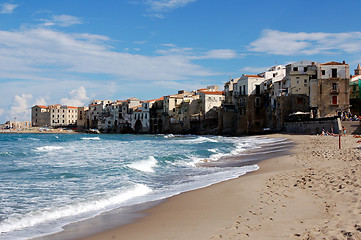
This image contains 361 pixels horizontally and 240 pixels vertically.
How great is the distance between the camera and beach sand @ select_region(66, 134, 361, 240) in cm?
527

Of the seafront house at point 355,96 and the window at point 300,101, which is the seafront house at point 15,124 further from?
the seafront house at point 355,96

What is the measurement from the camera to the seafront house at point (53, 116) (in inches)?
4744

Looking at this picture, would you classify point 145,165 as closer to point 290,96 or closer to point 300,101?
point 290,96

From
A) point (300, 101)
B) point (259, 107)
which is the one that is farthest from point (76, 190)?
point (259, 107)

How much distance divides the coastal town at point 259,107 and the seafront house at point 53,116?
20254mm

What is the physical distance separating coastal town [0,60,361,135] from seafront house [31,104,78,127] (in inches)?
797

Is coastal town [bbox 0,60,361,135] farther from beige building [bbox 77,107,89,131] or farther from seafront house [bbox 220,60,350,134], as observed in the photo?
beige building [bbox 77,107,89,131]

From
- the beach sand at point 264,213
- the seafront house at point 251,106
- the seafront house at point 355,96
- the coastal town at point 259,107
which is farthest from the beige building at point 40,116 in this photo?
the beach sand at point 264,213

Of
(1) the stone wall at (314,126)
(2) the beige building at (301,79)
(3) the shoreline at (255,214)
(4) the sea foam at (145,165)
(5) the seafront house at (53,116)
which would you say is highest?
(2) the beige building at (301,79)

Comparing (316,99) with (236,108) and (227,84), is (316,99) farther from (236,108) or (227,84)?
→ (227,84)

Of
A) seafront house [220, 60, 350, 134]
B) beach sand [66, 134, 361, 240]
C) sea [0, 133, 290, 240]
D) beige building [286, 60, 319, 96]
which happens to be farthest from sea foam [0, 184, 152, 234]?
beige building [286, 60, 319, 96]

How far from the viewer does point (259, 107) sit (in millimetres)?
60750

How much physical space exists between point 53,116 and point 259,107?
84835mm

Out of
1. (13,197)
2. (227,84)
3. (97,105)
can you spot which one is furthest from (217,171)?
(97,105)
